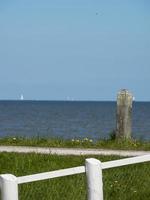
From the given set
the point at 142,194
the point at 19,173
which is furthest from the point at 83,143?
the point at 142,194

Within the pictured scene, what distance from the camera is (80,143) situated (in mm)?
17219

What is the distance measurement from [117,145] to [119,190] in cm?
677

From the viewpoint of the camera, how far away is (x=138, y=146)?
16.8 meters

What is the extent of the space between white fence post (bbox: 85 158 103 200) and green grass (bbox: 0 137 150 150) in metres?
8.79

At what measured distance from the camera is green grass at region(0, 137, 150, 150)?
16750mm

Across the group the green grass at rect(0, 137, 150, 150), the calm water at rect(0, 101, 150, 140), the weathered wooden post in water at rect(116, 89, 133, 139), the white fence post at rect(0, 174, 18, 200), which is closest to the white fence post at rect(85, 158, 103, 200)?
the white fence post at rect(0, 174, 18, 200)

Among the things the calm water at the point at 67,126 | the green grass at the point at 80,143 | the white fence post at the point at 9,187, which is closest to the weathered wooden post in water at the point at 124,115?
the green grass at the point at 80,143

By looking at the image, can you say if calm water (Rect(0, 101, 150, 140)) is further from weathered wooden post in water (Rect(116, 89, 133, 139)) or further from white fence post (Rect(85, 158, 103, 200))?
white fence post (Rect(85, 158, 103, 200))

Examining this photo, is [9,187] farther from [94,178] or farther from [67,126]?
[67,126]

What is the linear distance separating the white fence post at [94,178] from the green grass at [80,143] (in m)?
8.79

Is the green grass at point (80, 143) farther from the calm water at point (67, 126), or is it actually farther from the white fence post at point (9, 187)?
the white fence post at point (9, 187)

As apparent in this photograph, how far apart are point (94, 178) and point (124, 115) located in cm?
1009

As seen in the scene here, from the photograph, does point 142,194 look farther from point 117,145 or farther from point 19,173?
point 117,145

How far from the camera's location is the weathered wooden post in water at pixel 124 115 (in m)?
17.6
